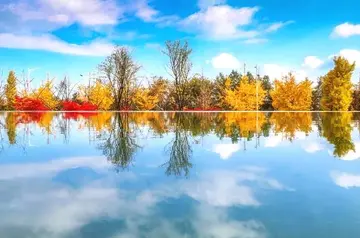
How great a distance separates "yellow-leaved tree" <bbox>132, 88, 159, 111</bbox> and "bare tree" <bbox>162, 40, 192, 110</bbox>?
2.15 metres

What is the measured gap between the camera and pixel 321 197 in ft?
8.69

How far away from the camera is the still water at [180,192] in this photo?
2.03 m

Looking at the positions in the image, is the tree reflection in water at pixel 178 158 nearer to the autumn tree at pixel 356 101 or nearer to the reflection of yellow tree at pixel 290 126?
the reflection of yellow tree at pixel 290 126

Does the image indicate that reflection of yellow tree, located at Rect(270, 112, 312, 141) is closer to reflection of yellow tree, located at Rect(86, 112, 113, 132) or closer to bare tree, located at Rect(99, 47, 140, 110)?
reflection of yellow tree, located at Rect(86, 112, 113, 132)

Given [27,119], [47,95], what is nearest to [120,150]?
A: [27,119]

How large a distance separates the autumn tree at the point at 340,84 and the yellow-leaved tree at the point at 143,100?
1066 cm

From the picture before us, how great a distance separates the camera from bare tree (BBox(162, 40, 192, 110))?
23.6 metres

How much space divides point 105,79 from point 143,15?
4637 millimetres

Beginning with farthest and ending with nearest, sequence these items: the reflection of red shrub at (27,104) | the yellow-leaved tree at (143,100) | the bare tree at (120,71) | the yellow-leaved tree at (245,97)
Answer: the yellow-leaved tree at (143,100) → the yellow-leaved tree at (245,97) → the bare tree at (120,71) → the reflection of red shrub at (27,104)

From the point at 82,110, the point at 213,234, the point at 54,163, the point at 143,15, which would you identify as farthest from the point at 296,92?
the point at 213,234

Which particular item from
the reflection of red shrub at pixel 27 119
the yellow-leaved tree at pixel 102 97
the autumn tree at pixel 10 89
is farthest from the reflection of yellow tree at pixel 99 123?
the autumn tree at pixel 10 89

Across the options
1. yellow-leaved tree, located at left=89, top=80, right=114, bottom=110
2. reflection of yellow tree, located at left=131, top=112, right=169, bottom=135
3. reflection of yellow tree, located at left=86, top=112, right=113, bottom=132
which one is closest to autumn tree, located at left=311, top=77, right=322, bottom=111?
yellow-leaved tree, located at left=89, top=80, right=114, bottom=110

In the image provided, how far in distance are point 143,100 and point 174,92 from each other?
204 centimetres

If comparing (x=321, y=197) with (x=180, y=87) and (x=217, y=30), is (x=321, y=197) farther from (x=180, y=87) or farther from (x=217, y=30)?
(x=217, y=30)
